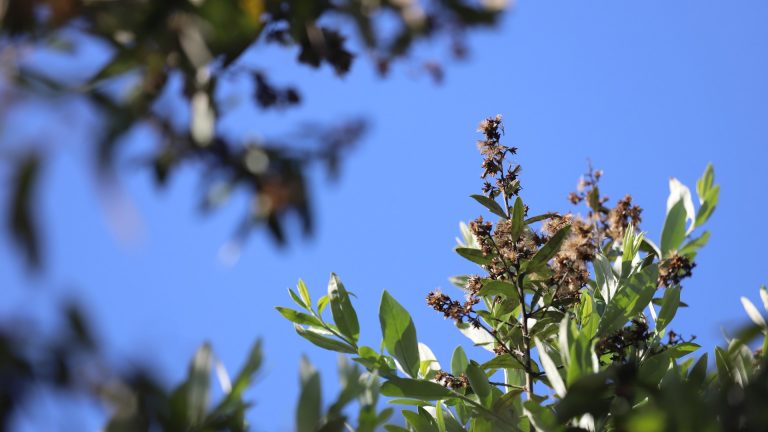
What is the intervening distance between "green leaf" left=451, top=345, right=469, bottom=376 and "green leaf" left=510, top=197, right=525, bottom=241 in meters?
0.52

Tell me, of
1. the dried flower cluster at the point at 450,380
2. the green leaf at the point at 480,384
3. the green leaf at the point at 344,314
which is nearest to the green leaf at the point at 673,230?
the dried flower cluster at the point at 450,380

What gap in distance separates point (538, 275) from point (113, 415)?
5.87ft

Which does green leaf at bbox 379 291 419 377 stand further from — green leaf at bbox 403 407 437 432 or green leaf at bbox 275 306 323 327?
green leaf at bbox 275 306 323 327

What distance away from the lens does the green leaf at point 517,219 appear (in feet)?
8.93

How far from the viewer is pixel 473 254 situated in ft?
9.37

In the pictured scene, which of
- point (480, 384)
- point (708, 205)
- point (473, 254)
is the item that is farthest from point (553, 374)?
point (708, 205)

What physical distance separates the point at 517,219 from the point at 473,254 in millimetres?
209

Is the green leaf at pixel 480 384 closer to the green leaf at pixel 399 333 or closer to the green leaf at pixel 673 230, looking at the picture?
the green leaf at pixel 399 333

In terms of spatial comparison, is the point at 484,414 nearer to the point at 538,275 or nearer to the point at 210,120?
the point at 538,275

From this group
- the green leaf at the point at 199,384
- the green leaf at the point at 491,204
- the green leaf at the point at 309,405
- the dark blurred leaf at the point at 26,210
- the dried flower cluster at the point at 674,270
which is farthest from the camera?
the dried flower cluster at the point at 674,270

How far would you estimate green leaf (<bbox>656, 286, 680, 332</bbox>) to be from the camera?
2.82m

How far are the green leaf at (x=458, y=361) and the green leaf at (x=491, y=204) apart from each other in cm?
49

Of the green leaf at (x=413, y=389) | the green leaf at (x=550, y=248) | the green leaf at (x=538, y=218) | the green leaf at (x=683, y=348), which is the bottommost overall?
the green leaf at (x=413, y=389)

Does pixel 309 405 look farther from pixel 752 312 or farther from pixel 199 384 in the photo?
pixel 752 312
